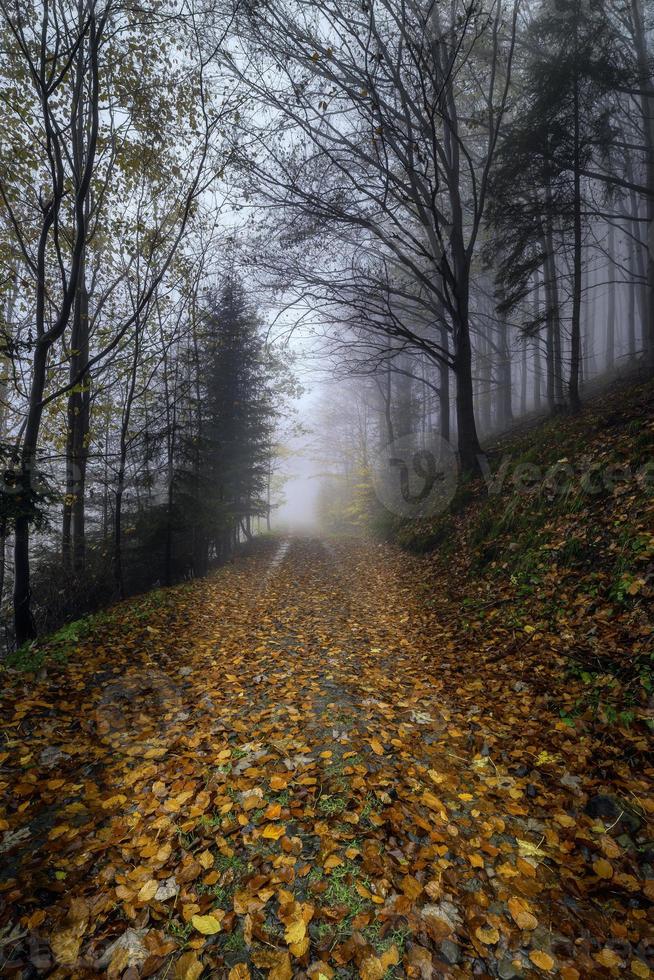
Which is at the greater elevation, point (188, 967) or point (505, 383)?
point (505, 383)

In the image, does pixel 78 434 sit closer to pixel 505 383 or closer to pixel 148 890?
pixel 148 890

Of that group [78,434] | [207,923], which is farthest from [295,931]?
[78,434]

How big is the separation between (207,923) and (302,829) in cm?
72

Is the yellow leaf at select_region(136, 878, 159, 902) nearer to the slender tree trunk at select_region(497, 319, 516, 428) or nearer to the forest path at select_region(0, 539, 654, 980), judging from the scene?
the forest path at select_region(0, 539, 654, 980)

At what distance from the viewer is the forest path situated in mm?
1885

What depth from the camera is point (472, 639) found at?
17.3ft

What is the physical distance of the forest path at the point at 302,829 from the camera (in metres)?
1.88

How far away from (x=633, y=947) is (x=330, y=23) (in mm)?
10651

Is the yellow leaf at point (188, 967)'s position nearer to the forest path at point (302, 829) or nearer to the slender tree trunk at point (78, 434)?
the forest path at point (302, 829)

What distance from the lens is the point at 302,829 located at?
2551mm

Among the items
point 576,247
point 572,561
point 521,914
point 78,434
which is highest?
point 576,247

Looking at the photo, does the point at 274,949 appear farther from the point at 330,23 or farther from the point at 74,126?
the point at 330,23

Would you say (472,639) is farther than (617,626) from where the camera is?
Yes

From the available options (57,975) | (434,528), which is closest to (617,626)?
(57,975)
